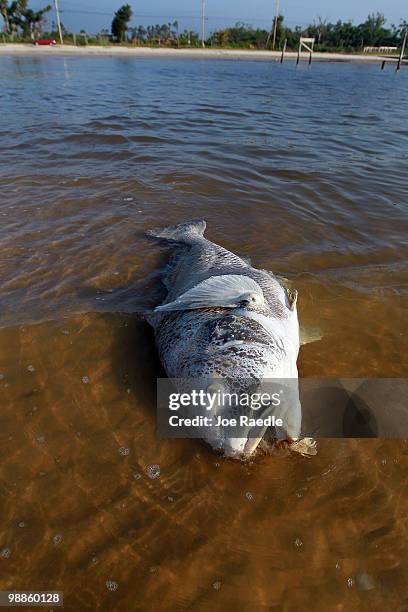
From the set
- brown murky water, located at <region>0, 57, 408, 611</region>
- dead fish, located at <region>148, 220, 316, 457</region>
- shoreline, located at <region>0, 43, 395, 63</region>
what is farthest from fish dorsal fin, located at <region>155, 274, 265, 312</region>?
shoreline, located at <region>0, 43, 395, 63</region>

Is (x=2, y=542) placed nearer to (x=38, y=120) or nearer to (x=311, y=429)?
(x=311, y=429)

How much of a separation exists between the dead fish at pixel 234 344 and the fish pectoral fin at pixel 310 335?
0.36 m

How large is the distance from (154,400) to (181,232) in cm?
339

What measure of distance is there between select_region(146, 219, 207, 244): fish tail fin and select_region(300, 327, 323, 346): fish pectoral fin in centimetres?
243

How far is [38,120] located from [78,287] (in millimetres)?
11445

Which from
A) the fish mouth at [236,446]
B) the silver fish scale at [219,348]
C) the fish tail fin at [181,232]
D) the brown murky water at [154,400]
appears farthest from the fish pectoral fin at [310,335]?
the fish tail fin at [181,232]

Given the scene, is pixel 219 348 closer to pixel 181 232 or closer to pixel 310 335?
pixel 310 335

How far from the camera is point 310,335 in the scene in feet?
13.9

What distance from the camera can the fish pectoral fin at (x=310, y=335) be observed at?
13.6 ft

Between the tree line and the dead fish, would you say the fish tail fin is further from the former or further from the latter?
the tree line

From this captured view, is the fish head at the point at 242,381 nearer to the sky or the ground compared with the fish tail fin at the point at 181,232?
nearer to the sky

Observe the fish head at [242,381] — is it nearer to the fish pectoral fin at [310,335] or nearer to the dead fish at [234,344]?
the dead fish at [234,344]

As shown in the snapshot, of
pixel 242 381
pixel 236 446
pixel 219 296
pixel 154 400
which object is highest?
pixel 219 296

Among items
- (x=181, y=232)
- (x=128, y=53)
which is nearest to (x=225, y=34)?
(x=128, y=53)
